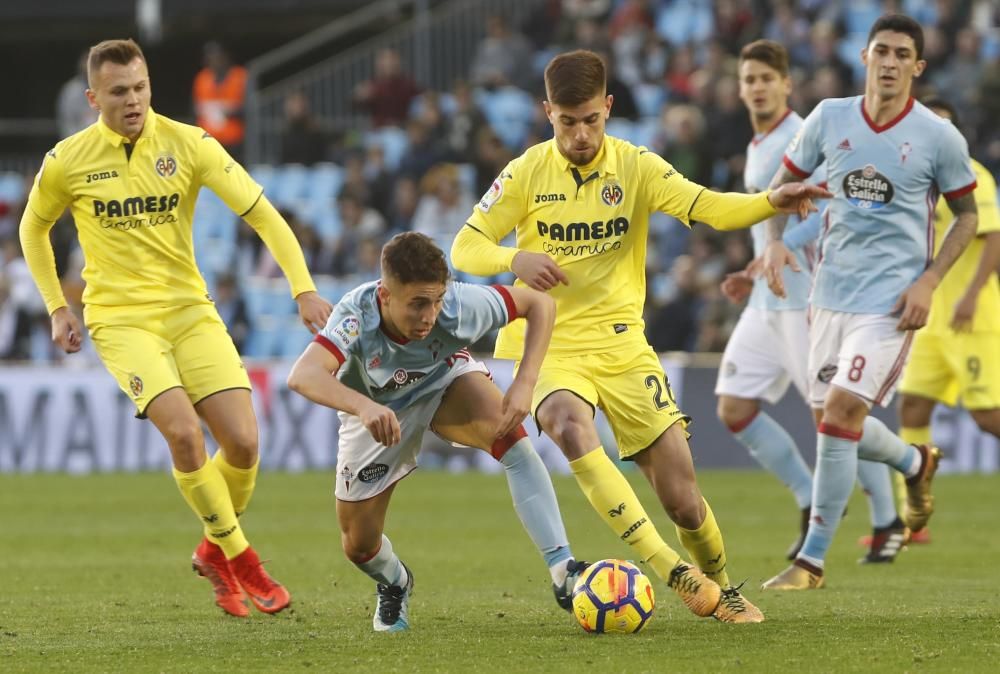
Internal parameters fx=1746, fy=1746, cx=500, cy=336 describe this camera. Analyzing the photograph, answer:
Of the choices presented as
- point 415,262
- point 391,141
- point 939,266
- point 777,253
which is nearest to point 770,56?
point 777,253

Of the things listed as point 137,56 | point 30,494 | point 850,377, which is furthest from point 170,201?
point 30,494

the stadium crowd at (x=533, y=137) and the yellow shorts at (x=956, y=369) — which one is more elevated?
the stadium crowd at (x=533, y=137)

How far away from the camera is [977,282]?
967cm

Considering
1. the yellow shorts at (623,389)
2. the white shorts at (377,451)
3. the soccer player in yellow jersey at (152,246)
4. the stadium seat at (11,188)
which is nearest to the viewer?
the white shorts at (377,451)

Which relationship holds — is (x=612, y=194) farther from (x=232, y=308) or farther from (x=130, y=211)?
(x=232, y=308)

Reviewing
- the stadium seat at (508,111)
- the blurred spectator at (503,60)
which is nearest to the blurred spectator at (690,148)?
the stadium seat at (508,111)

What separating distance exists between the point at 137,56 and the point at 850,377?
3.68 metres

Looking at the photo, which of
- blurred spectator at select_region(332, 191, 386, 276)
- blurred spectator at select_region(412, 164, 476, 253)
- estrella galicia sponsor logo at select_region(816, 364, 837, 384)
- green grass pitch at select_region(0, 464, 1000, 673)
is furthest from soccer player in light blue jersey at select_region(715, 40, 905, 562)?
blurred spectator at select_region(332, 191, 386, 276)

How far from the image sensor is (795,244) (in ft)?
30.7

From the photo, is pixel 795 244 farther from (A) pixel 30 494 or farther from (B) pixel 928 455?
(A) pixel 30 494

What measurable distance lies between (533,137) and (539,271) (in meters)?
12.9

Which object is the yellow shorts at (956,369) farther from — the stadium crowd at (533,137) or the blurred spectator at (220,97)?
the blurred spectator at (220,97)

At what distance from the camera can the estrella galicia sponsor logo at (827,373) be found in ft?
28.7

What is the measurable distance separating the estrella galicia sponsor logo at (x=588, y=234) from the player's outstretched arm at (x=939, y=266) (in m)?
1.51
